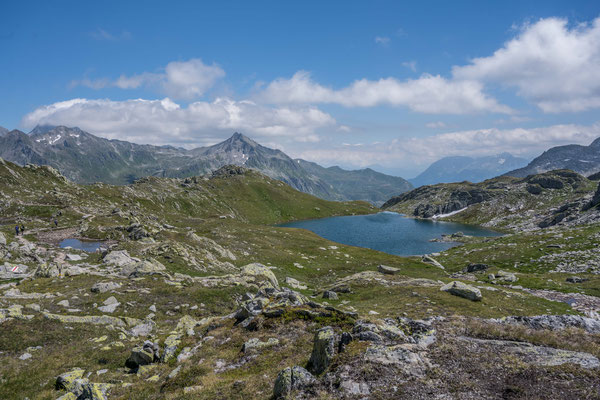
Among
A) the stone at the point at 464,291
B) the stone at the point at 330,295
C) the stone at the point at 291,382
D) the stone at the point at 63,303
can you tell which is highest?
the stone at the point at 291,382

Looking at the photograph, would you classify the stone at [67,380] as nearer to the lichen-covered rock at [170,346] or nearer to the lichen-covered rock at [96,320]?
the lichen-covered rock at [170,346]

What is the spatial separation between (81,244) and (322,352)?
2335 inches

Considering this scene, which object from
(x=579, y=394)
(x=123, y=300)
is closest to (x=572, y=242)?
(x=579, y=394)

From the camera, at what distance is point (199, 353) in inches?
824

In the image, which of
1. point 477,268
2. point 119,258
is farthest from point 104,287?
point 477,268

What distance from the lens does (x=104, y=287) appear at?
31.4 metres

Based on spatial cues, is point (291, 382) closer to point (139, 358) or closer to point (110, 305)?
point (139, 358)

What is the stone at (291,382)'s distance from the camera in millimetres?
14150

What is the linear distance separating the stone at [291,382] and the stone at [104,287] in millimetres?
26140

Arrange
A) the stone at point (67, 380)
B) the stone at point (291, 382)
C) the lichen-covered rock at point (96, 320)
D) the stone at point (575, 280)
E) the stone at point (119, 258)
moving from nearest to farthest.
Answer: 1. the stone at point (291, 382)
2. the stone at point (67, 380)
3. the lichen-covered rock at point (96, 320)
4. the stone at point (119, 258)
5. the stone at point (575, 280)

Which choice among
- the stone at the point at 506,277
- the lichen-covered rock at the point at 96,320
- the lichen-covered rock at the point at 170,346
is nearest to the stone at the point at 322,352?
the lichen-covered rock at the point at 170,346

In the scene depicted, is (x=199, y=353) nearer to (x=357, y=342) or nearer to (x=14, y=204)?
(x=357, y=342)

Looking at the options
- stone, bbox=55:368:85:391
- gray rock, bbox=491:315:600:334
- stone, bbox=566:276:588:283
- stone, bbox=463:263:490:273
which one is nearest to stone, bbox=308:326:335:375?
stone, bbox=55:368:85:391

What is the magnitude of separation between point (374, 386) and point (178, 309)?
77.9 ft
